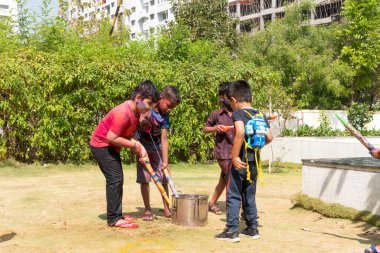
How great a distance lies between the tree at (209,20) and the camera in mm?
33656

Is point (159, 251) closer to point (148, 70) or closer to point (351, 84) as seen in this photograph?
point (148, 70)

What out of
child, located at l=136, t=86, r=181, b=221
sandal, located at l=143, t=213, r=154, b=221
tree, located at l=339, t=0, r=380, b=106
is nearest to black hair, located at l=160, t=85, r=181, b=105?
child, located at l=136, t=86, r=181, b=221

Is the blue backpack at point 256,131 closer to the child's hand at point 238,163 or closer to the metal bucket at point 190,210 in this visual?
the child's hand at point 238,163

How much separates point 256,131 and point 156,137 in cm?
167

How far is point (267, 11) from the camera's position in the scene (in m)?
54.0

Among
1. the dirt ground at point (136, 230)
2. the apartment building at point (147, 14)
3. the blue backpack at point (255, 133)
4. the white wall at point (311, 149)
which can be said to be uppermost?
the apartment building at point (147, 14)

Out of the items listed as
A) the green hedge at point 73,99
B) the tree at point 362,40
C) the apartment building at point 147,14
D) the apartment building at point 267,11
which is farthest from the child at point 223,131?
the apartment building at point 147,14

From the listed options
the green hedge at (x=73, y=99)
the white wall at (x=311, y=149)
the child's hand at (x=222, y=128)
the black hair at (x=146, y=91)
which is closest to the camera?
the black hair at (x=146, y=91)

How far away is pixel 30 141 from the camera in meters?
11.9

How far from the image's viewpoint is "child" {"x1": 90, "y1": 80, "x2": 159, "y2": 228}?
225 inches

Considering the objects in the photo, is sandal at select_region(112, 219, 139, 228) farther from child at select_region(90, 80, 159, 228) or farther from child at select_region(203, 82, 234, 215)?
child at select_region(203, 82, 234, 215)

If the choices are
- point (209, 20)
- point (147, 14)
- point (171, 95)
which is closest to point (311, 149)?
point (171, 95)

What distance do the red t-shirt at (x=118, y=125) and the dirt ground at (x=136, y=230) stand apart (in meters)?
1.02

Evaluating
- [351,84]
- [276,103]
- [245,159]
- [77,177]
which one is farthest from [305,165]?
[351,84]
